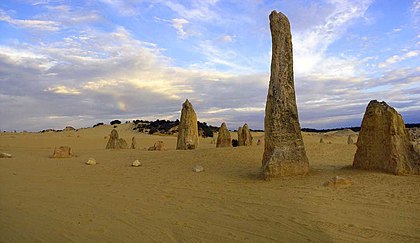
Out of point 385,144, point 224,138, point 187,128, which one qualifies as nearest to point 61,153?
point 187,128

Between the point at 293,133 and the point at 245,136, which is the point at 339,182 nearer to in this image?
the point at 293,133

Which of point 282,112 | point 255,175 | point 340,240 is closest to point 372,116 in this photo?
point 282,112

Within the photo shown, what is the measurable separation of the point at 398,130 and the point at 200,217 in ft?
20.4

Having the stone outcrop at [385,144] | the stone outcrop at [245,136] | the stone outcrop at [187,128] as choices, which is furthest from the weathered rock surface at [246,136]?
the stone outcrop at [385,144]

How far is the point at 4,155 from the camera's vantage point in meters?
18.3

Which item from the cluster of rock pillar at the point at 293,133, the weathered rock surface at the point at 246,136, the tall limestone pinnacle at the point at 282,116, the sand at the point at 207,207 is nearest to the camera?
the sand at the point at 207,207

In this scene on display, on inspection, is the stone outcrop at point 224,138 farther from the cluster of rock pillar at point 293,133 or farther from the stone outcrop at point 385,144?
the stone outcrop at point 385,144

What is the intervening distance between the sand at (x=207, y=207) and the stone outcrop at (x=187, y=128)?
9353mm

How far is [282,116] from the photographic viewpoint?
34.4 feet

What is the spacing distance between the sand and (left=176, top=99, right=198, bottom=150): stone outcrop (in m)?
9.35

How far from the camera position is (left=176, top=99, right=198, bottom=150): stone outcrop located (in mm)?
22359

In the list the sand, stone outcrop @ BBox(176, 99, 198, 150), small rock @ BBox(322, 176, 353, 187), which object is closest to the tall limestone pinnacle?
the sand

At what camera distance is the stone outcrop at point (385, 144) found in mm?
9844

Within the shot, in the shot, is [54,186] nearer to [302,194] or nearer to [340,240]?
[302,194]
